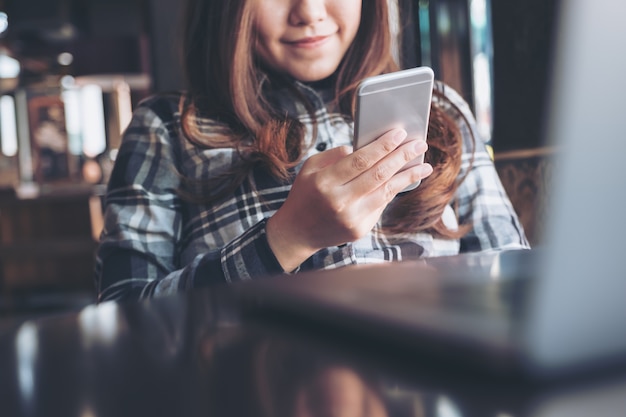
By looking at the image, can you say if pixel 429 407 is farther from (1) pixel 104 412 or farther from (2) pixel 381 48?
(2) pixel 381 48

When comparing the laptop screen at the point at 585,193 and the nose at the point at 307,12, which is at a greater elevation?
the nose at the point at 307,12

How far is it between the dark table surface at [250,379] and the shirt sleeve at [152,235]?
1.54 ft

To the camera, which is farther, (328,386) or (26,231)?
(26,231)

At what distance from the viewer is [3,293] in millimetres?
5094

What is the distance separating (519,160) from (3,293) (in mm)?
4469

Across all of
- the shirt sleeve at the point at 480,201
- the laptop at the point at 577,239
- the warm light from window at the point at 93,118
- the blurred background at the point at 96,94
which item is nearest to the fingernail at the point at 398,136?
the blurred background at the point at 96,94

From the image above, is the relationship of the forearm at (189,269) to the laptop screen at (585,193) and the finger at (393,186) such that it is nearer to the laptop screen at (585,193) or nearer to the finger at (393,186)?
the finger at (393,186)

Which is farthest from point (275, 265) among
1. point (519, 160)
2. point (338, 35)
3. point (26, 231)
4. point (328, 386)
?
point (26, 231)

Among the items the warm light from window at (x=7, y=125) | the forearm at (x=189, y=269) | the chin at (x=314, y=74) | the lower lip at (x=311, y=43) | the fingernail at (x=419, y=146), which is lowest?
the forearm at (x=189, y=269)

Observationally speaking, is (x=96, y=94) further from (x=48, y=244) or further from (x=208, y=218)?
(x=208, y=218)

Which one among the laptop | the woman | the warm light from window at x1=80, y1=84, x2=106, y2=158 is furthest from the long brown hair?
the warm light from window at x1=80, y1=84, x2=106, y2=158

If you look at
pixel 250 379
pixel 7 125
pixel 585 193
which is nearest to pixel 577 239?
pixel 585 193

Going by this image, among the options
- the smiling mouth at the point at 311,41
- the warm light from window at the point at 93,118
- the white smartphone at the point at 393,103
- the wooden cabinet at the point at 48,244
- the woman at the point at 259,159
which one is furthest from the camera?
the warm light from window at the point at 93,118

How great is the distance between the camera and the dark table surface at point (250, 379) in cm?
22
